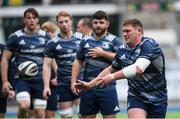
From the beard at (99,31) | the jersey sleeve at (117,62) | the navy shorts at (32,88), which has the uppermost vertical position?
the beard at (99,31)

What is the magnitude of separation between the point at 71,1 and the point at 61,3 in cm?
61

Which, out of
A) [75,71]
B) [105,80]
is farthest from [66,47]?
[105,80]

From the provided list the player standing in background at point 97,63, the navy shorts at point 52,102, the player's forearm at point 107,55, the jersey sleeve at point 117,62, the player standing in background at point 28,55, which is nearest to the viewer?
the jersey sleeve at point 117,62

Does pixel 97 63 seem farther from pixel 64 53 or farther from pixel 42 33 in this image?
pixel 42 33

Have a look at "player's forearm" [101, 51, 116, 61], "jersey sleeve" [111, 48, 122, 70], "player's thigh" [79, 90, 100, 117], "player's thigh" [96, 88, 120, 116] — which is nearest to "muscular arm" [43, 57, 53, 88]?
"player's thigh" [79, 90, 100, 117]

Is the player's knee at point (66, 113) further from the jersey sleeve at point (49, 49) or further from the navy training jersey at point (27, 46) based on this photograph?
the jersey sleeve at point (49, 49)

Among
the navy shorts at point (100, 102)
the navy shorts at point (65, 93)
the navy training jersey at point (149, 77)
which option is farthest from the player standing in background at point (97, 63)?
the navy training jersey at point (149, 77)

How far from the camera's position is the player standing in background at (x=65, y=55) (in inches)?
560

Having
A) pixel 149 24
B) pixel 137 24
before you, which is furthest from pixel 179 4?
pixel 137 24

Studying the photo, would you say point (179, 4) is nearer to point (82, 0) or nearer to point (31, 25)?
point (82, 0)

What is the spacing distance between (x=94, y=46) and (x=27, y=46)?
162cm

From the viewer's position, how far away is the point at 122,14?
44.5m

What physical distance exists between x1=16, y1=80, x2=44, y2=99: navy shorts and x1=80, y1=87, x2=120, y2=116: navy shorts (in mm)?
1270

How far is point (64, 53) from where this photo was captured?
14352 mm
